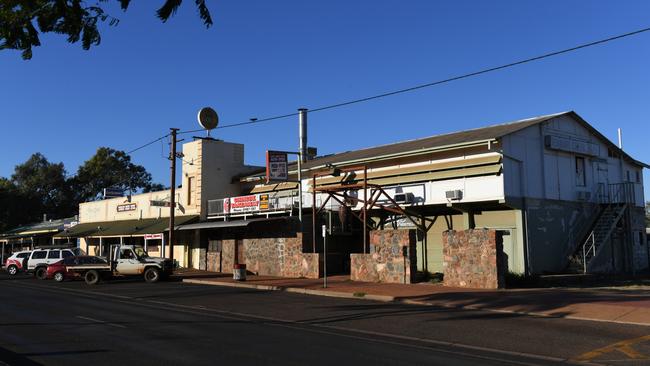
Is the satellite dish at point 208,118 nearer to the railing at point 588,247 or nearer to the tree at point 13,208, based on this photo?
the railing at point 588,247

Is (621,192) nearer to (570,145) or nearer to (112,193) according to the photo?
(570,145)

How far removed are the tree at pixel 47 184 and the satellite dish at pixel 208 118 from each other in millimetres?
46996

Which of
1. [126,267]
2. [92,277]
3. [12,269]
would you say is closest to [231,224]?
[126,267]

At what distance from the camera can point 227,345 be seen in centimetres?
1027

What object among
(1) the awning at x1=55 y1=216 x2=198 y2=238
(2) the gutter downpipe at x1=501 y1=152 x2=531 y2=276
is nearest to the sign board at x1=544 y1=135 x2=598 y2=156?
(2) the gutter downpipe at x1=501 y1=152 x2=531 y2=276

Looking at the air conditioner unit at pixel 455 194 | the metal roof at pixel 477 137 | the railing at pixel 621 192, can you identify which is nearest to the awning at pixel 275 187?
the metal roof at pixel 477 137

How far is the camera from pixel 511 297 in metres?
18.4

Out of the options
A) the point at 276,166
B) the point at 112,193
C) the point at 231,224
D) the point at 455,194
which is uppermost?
the point at 112,193

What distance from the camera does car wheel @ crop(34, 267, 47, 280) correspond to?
108 ft

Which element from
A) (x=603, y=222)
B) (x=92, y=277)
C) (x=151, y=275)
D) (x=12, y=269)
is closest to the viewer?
(x=603, y=222)

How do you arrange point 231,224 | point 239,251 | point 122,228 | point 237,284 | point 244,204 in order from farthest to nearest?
point 122,228, point 244,204, point 239,251, point 231,224, point 237,284

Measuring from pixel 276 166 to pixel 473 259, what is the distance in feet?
39.8

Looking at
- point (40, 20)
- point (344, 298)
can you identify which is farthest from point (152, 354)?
point (344, 298)

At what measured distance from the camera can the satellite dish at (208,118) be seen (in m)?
38.0
